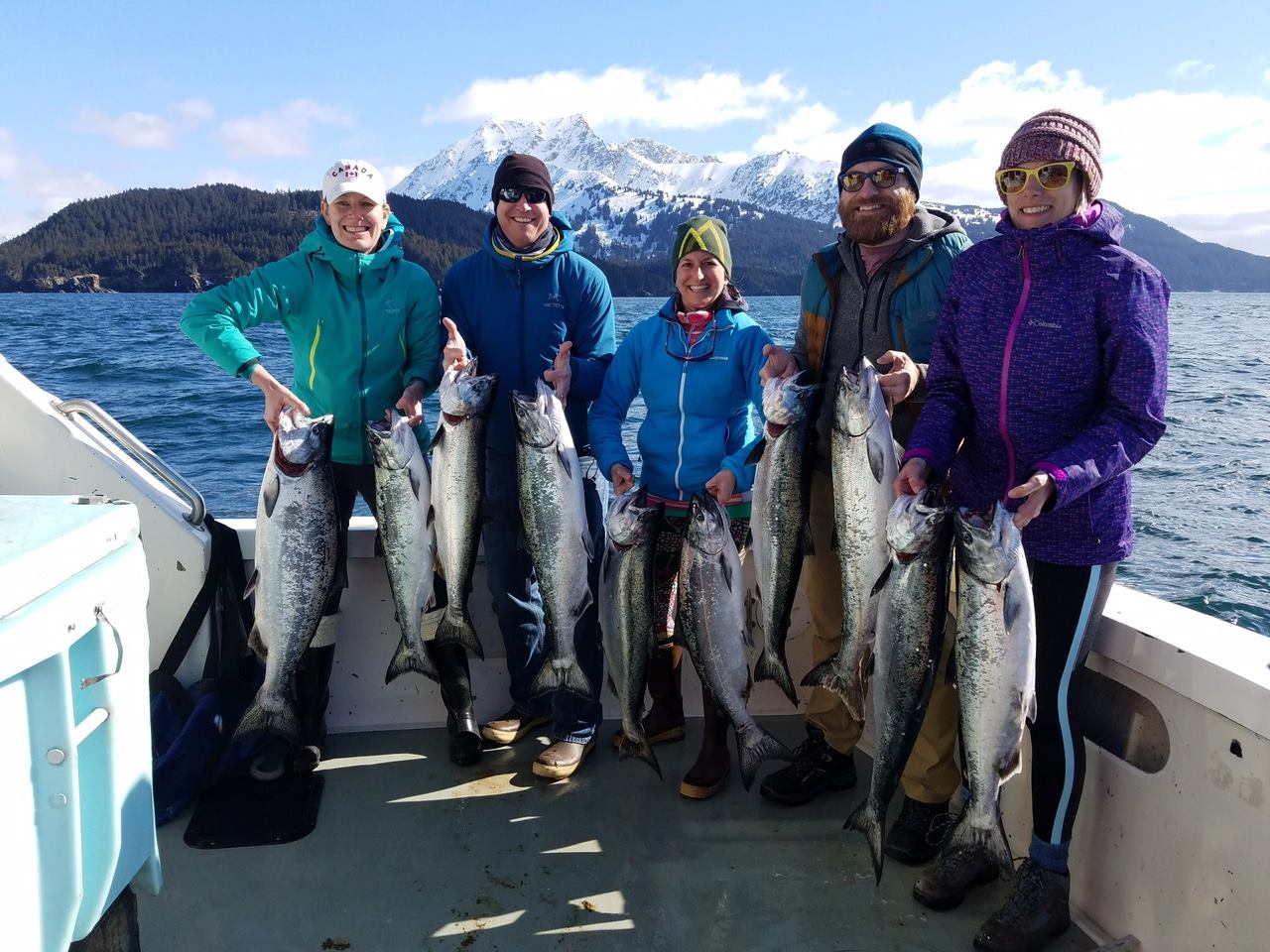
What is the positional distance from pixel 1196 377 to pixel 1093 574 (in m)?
30.9

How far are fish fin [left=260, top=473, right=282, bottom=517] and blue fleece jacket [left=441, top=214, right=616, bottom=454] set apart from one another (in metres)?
1.03

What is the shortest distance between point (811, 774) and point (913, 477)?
1.70 m

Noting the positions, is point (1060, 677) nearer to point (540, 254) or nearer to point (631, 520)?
point (631, 520)

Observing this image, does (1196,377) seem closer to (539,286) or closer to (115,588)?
(539,286)

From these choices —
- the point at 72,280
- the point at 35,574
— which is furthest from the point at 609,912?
the point at 72,280

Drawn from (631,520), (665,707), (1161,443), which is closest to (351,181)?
(631,520)

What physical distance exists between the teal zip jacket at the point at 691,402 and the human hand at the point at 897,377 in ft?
1.97

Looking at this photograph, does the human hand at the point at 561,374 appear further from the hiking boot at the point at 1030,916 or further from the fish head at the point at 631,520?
the hiking boot at the point at 1030,916

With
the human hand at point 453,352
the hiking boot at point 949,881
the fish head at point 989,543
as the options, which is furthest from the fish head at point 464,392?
the hiking boot at point 949,881

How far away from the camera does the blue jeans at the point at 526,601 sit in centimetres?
449

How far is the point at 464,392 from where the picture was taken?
12.6 feet

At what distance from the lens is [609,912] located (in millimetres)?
3504

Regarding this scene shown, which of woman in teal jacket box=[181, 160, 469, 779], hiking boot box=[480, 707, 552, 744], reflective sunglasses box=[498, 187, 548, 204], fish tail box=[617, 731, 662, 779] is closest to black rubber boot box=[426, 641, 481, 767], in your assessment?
hiking boot box=[480, 707, 552, 744]

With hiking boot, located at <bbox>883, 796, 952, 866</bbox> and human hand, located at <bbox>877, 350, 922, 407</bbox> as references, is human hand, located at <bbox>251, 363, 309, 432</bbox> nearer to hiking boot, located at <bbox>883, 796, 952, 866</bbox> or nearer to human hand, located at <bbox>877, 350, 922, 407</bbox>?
human hand, located at <bbox>877, 350, 922, 407</bbox>
